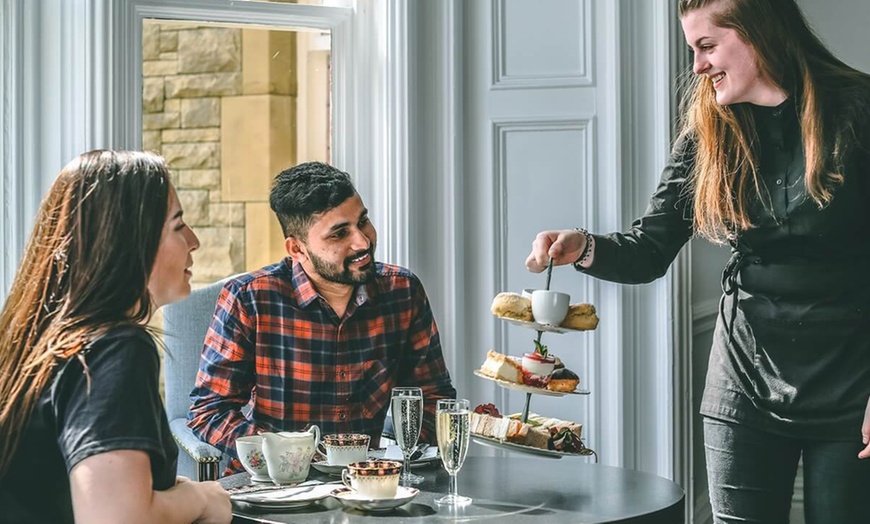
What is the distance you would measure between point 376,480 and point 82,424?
0.50 m

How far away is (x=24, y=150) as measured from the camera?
2.68m

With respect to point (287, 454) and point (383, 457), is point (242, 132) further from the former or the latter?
point (287, 454)

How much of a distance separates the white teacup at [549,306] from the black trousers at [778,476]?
0.35 meters

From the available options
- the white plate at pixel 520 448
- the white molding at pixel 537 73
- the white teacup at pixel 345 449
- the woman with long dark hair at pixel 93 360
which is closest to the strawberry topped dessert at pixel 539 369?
the white plate at pixel 520 448

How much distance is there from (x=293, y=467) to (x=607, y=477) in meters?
0.53

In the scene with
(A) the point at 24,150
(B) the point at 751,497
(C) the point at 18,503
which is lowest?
(B) the point at 751,497

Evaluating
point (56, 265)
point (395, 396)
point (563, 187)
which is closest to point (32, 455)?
point (56, 265)

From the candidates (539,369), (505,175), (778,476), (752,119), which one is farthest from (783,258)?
(505,175)

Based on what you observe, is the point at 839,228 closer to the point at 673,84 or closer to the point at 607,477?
the point at 607,477

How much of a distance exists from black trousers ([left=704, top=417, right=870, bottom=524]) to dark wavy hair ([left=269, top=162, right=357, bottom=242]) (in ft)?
3.15

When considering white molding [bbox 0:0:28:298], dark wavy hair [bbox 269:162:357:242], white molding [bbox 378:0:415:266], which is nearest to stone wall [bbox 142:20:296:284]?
white molding [bbox 378:0:415:266]

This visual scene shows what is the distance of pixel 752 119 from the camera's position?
2.05m

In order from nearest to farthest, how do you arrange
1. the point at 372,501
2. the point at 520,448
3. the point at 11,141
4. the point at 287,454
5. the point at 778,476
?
the point at 372,501
the point at 287,454
the point at 778,476
the point at 520,448
the point at 11,141

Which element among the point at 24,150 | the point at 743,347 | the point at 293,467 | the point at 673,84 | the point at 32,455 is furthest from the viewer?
the point at 673,84
